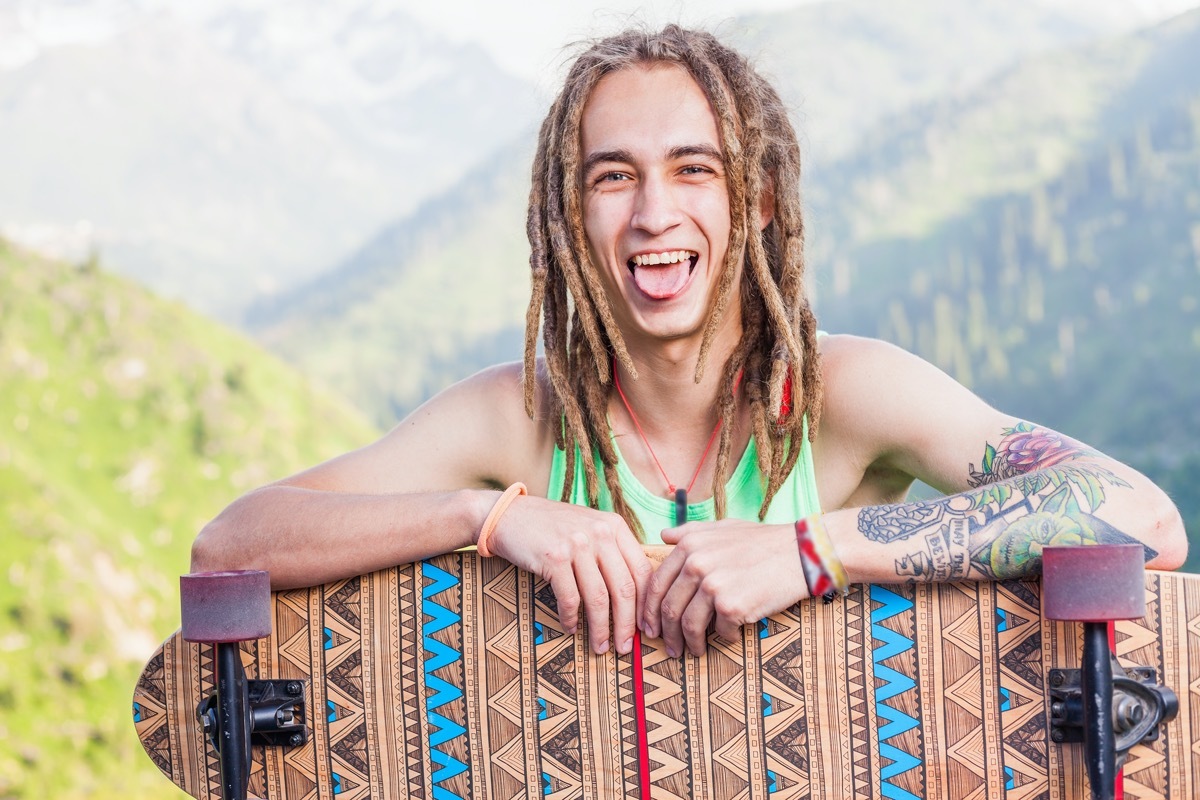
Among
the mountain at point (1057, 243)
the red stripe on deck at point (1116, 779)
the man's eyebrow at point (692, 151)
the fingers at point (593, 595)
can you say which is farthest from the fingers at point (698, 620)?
the mountain at point (1057, 243)

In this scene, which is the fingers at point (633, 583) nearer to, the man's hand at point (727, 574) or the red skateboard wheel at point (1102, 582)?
the man's hand at point (727, 574)

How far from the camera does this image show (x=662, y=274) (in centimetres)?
195

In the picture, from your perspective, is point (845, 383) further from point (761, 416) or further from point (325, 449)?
point (325, 449)

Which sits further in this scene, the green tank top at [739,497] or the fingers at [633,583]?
the green tank top at [739,497]

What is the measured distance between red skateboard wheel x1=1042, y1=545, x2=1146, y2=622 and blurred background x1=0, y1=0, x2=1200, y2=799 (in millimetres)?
382

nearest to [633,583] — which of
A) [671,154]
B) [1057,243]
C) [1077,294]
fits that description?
[671,154]

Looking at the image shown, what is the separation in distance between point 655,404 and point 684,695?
576mm

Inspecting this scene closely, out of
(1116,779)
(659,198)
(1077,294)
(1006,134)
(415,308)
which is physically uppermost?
(1006,134)

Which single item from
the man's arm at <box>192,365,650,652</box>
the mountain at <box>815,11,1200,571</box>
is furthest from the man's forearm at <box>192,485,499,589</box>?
the mountain at <box>815,11,1200,571</box>

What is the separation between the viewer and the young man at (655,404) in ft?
5.55

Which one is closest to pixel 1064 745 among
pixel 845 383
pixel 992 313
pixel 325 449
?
pixel 845 383

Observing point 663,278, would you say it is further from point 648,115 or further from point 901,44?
point 901,44

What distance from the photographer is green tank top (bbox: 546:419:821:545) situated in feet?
6.48

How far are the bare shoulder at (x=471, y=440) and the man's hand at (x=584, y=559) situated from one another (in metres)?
0.47
